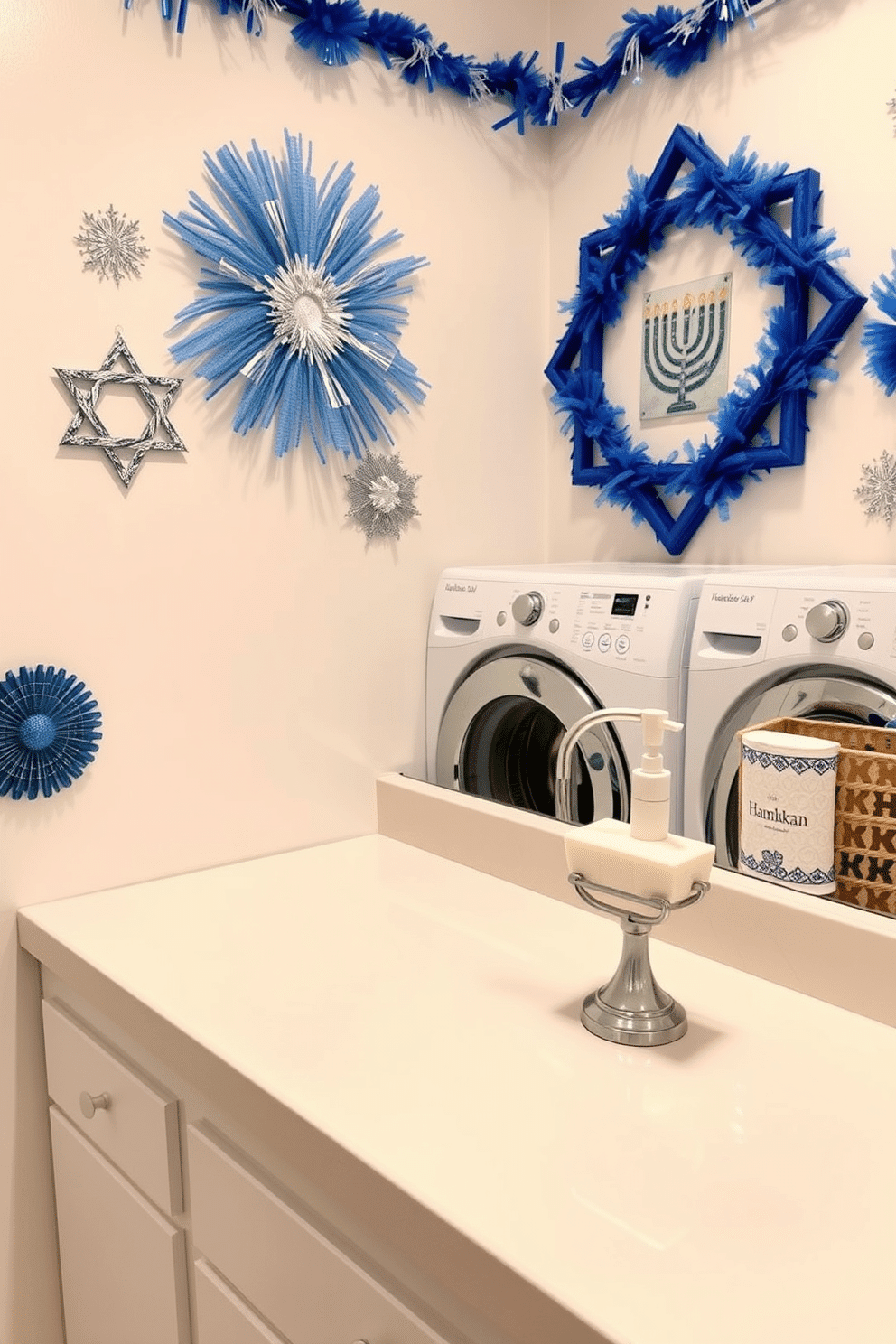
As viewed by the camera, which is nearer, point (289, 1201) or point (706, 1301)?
point (706, 1301)

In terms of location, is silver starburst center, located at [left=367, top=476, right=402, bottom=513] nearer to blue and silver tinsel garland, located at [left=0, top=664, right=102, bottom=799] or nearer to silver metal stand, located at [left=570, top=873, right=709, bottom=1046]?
blue and silver tinsel garland, located at [left=0, top=664, right=102, bottom=799]

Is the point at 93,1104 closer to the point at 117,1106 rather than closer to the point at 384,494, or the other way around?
the point at 117,1106

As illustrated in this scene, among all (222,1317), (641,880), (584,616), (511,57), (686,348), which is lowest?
(222,1317)

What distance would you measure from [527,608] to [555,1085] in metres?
0.92

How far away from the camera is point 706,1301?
72cm

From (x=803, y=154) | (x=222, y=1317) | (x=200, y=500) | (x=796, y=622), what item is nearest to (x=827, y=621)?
(x=796, y=622)

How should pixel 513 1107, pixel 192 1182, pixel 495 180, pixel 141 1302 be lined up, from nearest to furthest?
pixel 513 1107, pixel 192 1182, pixel 141 1302, pixel 495 180

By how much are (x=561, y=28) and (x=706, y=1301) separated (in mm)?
2208

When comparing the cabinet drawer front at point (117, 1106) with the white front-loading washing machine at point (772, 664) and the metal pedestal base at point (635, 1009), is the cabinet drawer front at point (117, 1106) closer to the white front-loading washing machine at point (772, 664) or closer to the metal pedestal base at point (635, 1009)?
the metal pedestal base at point (635, 1009)

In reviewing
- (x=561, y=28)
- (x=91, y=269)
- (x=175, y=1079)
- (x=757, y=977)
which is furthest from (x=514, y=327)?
(x=175, y=1079)

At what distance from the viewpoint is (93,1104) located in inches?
54.9

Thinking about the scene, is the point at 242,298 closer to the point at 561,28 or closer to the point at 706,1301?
the point at 561,28

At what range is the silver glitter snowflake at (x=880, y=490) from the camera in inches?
64.5

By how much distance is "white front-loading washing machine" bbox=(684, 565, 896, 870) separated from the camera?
134cm
